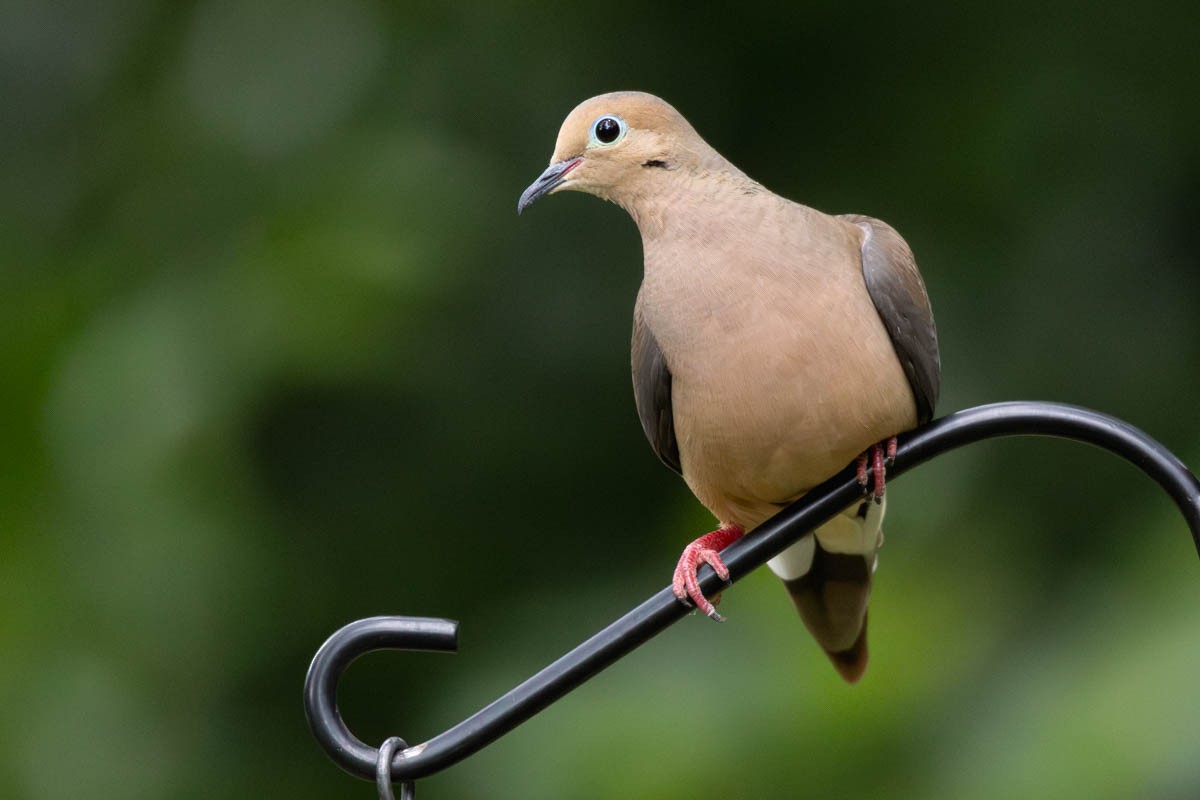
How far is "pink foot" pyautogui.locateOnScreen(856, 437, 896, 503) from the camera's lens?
222cm

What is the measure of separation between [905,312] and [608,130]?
0.56 metres

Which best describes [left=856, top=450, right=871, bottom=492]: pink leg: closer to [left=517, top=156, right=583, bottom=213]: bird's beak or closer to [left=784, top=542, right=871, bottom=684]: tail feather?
[left=784, top=542, right=871, bottom=684]: tail feather

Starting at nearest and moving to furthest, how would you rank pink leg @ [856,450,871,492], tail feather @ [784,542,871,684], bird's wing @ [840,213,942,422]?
pink leg @ [856,450,871,492]
bird's wing @ [840,213,942,422]
tail feather @ [784,542,871,684]

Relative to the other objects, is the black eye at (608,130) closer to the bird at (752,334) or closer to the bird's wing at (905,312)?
the bird at (752,334)

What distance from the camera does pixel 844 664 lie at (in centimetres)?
273

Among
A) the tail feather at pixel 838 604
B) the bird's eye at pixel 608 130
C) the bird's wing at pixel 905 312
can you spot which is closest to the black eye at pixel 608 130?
the bird's eye at pixel 608 130

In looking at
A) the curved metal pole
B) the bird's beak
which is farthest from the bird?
the curved metal pole

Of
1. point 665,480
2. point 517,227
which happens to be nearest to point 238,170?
point 517,227

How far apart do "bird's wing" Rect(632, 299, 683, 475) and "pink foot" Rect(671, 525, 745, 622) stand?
0.17 m

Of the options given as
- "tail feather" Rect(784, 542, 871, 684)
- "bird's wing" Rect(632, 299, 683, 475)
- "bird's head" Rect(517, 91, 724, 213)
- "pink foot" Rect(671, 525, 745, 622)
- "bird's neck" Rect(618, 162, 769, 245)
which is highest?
"bird's head" Rect(517, 91, 724, 213)

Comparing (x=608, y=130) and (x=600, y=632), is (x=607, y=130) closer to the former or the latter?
(x=608, y=130)

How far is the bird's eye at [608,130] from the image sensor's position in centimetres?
259

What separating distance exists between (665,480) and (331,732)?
236 centimetres

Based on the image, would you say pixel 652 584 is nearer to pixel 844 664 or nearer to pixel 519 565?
pixel 519 565
